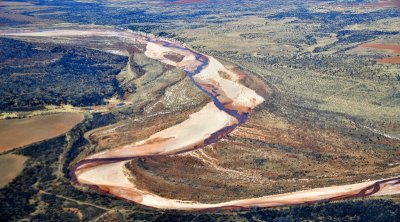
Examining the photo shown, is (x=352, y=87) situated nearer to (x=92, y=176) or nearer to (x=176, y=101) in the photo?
(x=176, y=101)

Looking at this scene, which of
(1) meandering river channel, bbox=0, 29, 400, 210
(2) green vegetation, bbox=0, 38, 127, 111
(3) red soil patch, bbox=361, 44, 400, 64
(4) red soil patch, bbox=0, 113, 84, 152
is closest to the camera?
(1) meandering river channel, bbox=0, 29, 400, 210

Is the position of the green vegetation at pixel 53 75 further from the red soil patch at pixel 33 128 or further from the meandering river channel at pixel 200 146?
the meandering river channel at pixel 200 146

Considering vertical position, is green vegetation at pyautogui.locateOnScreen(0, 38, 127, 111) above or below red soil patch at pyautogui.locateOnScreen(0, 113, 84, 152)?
above

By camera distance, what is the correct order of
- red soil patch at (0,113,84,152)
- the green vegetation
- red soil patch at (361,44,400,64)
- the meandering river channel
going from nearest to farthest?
the meandering river channel < red soil patch at (0,113,84,152) < the green vegetation < red soil patch at (361,44,400,64)

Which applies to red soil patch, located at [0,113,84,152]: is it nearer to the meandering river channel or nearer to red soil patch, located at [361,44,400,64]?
the meandering river channel

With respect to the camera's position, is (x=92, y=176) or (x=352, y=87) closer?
(x=92, y=176)

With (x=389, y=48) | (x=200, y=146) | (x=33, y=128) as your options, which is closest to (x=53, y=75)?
(x=33, y=128)

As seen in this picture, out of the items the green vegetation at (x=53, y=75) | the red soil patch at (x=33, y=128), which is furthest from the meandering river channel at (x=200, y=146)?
the green vegetation at (x=53, y=75)

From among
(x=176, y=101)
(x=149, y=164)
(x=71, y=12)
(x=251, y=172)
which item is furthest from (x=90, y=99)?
(x=71, y=12)

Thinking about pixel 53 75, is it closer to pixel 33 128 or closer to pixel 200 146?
pixel 33 128

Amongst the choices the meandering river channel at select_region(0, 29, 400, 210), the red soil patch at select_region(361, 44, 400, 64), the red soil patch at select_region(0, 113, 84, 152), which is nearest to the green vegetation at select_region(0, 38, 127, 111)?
the red soil patch at select_region(0, 113, 84, 152)

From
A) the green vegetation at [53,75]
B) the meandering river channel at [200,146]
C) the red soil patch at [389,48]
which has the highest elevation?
the red soil patch at [389,48]
